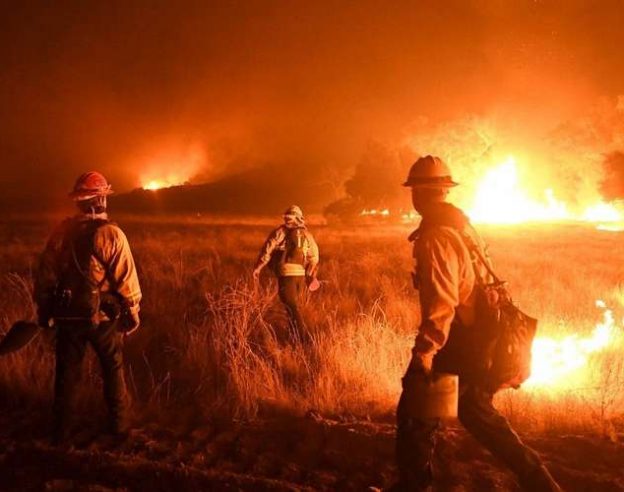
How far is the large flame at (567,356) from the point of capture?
17.0 ft

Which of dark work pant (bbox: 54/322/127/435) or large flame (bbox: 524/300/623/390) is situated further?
large flame (bbox: 524/300/623/390)

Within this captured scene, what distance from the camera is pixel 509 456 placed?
120 inches

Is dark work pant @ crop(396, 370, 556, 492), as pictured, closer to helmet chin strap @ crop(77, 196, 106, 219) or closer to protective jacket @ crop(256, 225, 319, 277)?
helmet chin strap @ crop(77, 196, 106, 219)

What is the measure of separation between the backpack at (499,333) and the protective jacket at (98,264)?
251 centimetres

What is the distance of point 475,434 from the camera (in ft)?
10.5

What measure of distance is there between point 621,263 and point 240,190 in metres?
126

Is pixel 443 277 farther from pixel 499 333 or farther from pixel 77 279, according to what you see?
pixel 77 279

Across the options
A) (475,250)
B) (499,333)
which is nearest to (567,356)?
(499,333)

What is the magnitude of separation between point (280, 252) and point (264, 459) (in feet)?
12.5

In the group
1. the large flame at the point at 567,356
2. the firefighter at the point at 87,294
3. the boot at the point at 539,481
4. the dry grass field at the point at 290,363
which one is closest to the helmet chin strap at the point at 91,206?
the firefighter at the point at 87,294

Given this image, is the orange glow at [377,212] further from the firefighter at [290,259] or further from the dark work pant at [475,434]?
the dark work pant at [475,434]

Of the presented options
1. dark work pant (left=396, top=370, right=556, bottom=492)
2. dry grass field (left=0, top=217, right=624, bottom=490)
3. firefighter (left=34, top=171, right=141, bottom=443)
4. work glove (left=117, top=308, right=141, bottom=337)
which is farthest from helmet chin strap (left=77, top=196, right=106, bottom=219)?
dark work pant (left=396, top=370, right=556, bottom=492)

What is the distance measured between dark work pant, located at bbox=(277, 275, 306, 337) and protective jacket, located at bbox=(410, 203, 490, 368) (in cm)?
413

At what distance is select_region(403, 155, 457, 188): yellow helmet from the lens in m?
3.17
